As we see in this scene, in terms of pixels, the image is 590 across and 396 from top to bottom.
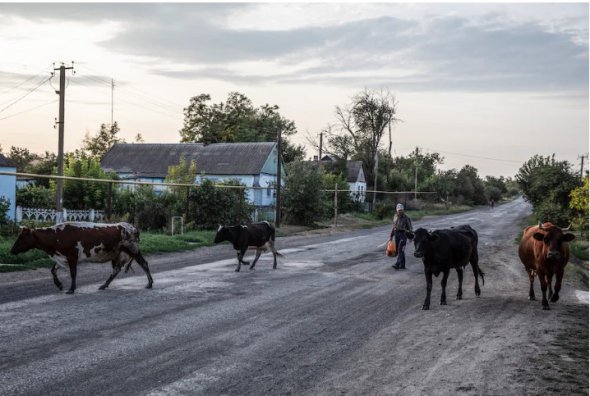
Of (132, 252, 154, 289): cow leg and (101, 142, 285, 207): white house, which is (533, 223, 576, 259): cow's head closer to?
(132, 252, 154, 289): cow leg

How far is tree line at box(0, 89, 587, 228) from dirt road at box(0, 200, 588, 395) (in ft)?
41.7

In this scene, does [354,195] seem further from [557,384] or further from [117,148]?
[557,384]

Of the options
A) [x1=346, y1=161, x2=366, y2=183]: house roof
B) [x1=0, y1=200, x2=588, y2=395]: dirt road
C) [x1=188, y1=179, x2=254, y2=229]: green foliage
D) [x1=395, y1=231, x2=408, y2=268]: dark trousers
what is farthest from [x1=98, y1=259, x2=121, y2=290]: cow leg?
[x1=346, y1=161, x2=366, y2=183]: house roof

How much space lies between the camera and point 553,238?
10805 millimetres

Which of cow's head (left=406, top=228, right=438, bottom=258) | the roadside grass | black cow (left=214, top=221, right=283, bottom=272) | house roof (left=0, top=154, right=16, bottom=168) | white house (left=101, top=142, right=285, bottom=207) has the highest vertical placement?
white house (left=101, top=142, right=285, bottom=207)

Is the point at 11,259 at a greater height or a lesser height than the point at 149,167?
lesser

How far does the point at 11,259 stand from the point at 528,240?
13.0 m

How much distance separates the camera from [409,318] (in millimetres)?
9859

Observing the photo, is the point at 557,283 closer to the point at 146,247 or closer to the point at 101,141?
the point at 146,247

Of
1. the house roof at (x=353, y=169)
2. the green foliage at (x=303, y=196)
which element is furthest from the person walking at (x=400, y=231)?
the house roof at (x=353, y=169)

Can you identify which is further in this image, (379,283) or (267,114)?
(267,114)

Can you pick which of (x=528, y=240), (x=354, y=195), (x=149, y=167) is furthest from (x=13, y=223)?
(x=354, y=195)

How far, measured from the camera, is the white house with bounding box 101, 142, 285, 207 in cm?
5497

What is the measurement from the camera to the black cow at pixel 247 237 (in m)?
15.2
